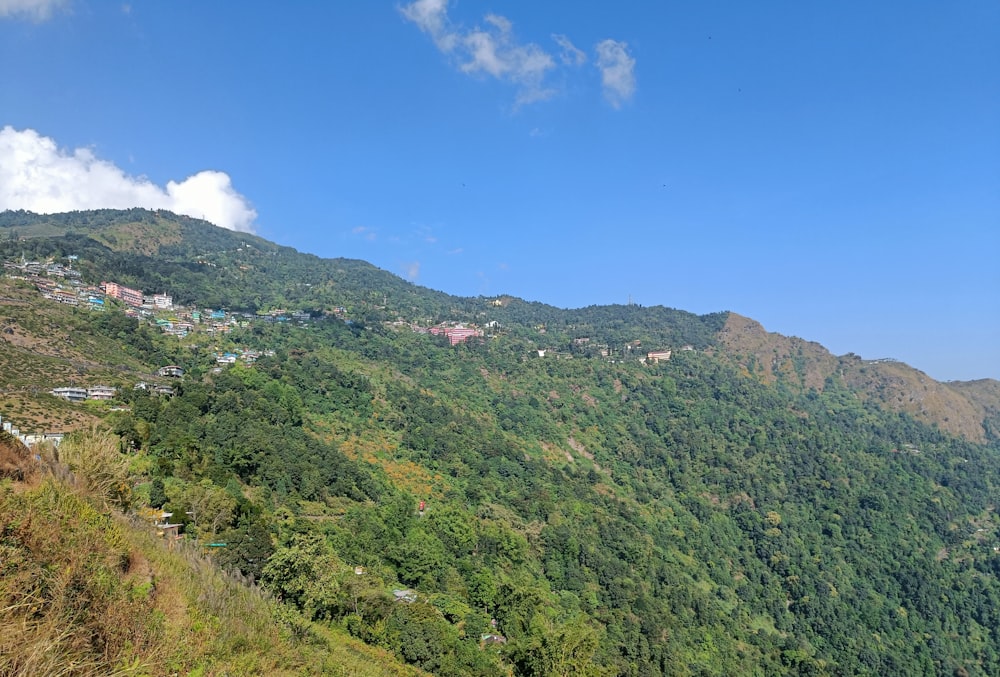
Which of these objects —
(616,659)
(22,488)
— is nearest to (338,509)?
(616,659)

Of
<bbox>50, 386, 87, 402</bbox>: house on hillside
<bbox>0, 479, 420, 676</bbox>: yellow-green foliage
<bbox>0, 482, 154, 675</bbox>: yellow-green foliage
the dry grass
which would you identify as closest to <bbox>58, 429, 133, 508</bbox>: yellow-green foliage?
the dry grass

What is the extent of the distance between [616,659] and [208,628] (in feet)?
98.4

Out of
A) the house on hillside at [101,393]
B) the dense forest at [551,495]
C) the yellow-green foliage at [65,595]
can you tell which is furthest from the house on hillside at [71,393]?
Result: the yellow-green foliage at [65,595]

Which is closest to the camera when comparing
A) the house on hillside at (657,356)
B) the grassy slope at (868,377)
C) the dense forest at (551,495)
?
the dense forest at (551,495)

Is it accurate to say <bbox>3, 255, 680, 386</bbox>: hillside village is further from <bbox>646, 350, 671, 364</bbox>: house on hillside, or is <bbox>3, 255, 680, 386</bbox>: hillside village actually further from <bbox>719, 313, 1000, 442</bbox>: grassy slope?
<bbox>719, 313, 1000, 442</bbox>: grassy slope

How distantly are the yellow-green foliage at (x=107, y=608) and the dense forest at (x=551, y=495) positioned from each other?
8.56 meters

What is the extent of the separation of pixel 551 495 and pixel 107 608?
50044 millimetres

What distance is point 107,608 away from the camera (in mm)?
5910

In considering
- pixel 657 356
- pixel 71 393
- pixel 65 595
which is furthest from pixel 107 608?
pixel 657 356

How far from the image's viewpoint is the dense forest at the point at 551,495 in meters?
25.4

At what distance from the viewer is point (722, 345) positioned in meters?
135

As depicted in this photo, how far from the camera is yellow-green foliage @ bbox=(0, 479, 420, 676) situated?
4.89m

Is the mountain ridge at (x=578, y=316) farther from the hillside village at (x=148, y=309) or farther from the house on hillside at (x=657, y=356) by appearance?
the hillside village at (x=148, y=309)

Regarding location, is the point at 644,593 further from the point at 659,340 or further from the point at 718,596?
the point at 659,340
